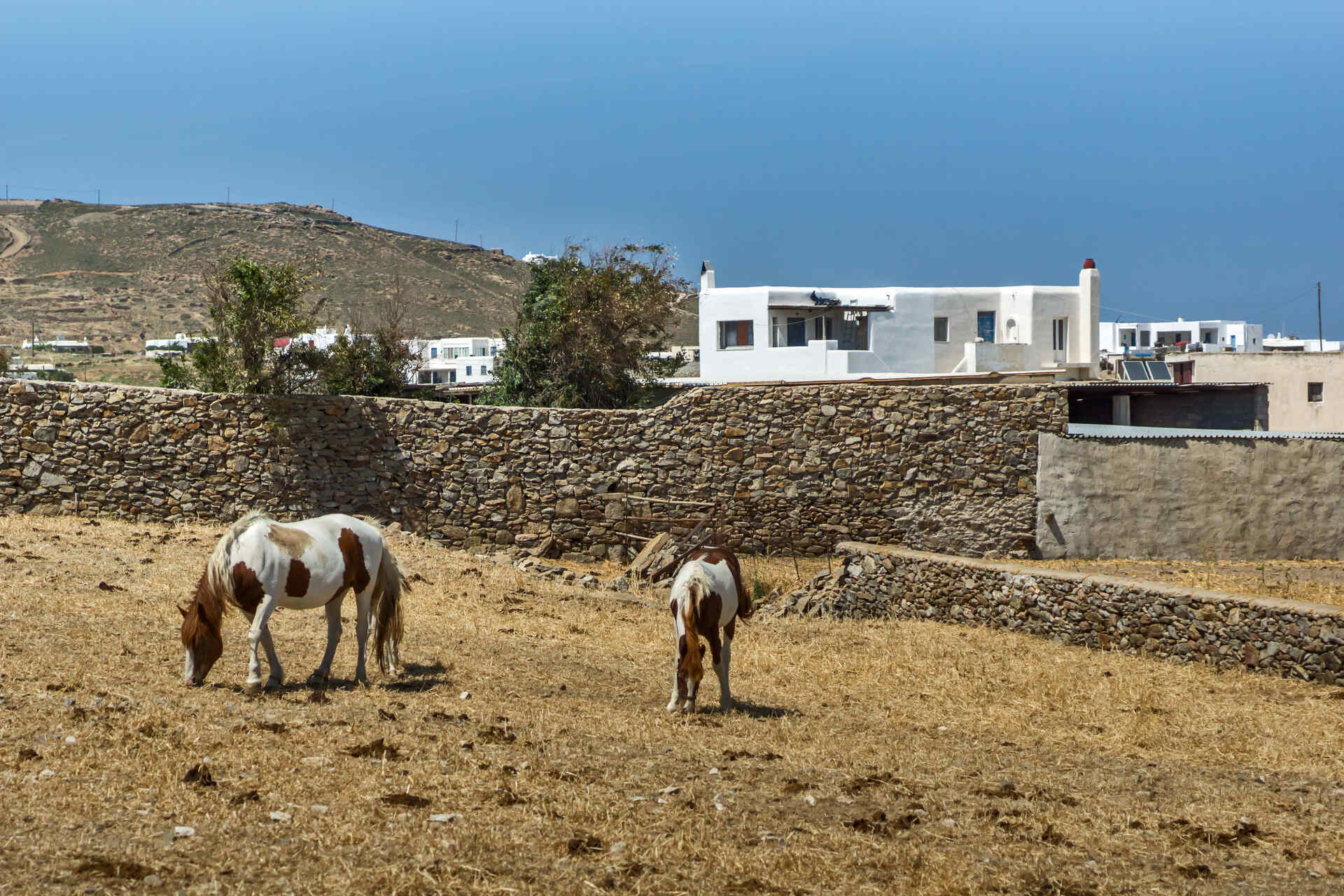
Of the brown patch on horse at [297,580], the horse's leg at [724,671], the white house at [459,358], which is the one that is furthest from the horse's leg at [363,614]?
the white house at [459,358]

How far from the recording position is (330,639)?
33.4ft

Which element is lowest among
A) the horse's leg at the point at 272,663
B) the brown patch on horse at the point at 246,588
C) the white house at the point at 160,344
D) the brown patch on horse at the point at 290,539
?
the horse's leg at the point at 272,663

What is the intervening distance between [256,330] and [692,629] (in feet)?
49.5

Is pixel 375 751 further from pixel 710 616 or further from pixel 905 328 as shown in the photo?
pixel 905 328

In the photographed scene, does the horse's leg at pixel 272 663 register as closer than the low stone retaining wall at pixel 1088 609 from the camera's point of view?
Yes

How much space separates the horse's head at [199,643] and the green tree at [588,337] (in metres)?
18.9

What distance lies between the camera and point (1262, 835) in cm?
705

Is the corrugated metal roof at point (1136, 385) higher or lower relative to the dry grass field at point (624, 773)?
higher

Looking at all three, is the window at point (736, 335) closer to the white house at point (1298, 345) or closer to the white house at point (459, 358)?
the white house at point (459, 358)

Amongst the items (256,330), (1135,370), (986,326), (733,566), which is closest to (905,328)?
(986,326)

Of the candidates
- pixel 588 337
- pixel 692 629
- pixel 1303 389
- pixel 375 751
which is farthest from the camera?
pixel 1303 389

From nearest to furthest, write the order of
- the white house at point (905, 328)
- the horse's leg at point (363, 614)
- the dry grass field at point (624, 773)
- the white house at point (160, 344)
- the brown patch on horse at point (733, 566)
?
the dry grass field at point (624, 773), the horse's leg at point (363, 614), the brown patch on horse at point (733, 566), the white house at point (905, 328), the white house at point (160, 344)

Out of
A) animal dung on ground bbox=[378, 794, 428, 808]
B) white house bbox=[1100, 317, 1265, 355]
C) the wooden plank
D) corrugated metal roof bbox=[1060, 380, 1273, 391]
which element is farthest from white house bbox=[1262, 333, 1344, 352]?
animal dung on ground bbox=[378, 794, 428, 808]

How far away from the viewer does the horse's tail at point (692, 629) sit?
9906 mm
